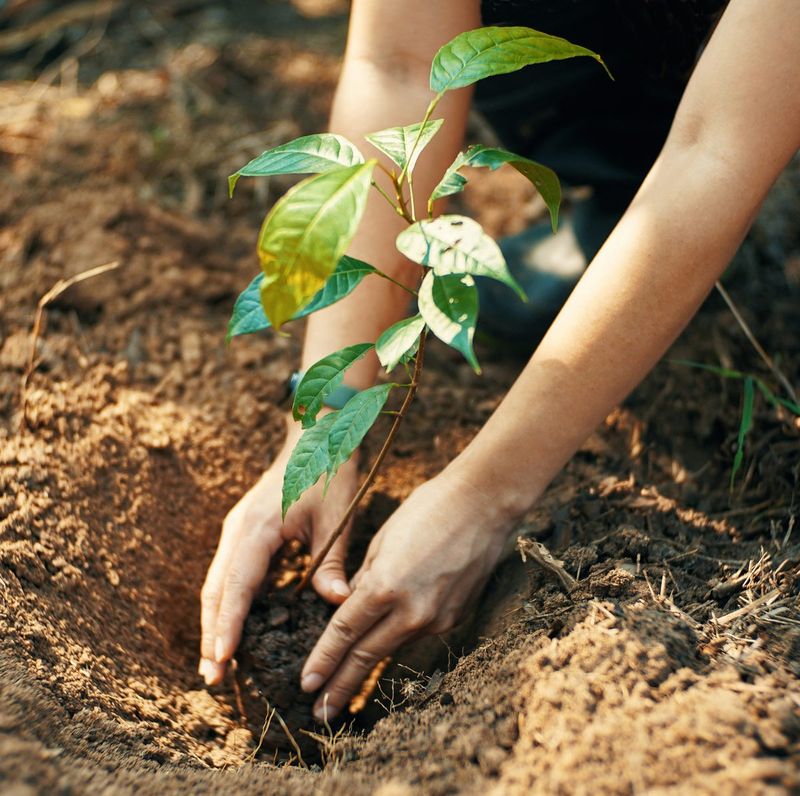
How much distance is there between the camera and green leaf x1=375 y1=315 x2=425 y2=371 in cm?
106

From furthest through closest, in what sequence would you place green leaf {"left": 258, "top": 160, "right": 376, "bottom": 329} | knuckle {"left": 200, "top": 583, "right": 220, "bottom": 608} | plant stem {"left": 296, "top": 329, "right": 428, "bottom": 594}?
knuckle {"left": 200, "top": 583, "right": 220, "bottom": 608} < plant stem {"left": 296, "top": 329, "right": 428, "bottom": 594} < green leaf {"left": 258, "top": 160, "right": 376, "bottom": 329}

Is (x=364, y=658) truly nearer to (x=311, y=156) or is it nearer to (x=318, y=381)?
(x=318, y=381)

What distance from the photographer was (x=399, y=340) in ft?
3.56

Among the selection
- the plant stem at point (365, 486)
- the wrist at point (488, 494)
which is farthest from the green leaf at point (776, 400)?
the plant stem at point (365, 486)

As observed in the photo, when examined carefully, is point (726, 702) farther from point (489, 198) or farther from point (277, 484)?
point (489, 198)

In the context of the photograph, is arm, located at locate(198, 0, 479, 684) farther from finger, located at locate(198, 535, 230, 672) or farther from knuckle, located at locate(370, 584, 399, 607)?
knuckle, located at locate(370, 584, 399, 607)

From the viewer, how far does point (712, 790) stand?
92 cm

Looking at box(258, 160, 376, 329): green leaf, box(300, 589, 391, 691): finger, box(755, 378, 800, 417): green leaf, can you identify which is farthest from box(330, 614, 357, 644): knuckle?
box(755, 378, 800, 417): green leaf

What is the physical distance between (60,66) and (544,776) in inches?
119

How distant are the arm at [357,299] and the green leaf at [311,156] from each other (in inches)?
18.8

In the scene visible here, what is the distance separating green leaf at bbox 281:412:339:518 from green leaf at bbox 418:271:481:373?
273 mm

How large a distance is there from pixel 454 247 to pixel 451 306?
70 millimetres

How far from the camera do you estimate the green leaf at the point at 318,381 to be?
3.80 ft

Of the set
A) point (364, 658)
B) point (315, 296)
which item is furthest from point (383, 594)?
point (315, 296)
